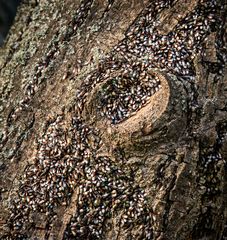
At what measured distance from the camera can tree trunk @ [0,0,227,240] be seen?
1.22 metres

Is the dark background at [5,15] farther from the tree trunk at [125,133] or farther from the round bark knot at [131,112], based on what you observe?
the round bark knot at [131,112]

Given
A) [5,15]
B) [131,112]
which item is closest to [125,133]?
[131,112]

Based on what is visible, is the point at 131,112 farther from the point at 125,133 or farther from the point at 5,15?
the point at 5,15

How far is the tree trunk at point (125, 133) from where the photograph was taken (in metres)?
1.22

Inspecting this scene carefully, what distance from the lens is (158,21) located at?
Result: 52.4 inches

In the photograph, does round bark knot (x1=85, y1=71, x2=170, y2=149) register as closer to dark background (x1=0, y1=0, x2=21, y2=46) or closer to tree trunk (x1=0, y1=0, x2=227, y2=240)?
tree trunk (x1=0, y1=0, x2=227, y2=240)

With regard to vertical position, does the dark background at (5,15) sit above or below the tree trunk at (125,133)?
above

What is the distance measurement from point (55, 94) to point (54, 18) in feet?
0.75

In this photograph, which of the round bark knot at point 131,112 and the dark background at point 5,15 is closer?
the round bark knot at point 131,112

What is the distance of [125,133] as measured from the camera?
3.97 feet

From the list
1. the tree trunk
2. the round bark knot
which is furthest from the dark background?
the round bark knot

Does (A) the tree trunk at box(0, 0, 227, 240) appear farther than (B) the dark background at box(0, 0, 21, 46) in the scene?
No

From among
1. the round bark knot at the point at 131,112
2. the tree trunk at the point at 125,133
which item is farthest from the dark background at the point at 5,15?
the round bark knot at the point at 131,112

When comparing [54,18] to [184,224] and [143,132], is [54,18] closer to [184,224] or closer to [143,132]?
[143,132]
